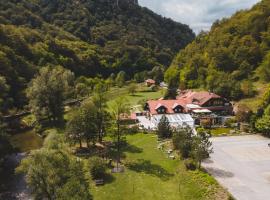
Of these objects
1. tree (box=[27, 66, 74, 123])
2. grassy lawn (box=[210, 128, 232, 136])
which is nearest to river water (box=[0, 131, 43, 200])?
tree (box=[27, 66, 74, 123])

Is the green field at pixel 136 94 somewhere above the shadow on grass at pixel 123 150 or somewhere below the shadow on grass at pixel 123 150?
above

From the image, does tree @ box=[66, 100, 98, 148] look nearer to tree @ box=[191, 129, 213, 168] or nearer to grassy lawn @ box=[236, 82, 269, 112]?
tree @ box=[191, 129, 213, 168]

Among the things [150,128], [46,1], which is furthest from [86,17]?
[150,128]

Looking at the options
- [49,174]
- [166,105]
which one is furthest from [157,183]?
[166,105]

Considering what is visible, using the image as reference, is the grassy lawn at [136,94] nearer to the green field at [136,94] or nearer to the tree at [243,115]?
the green field at [136,94]

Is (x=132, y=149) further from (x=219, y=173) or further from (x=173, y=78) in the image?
(x=173, y=78)

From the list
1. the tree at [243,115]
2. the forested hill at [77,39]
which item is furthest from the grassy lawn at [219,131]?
the forested hill at [77,39]

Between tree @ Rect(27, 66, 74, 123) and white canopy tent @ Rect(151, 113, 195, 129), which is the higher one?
tree @ Rect(27, 66, 74, 123)
